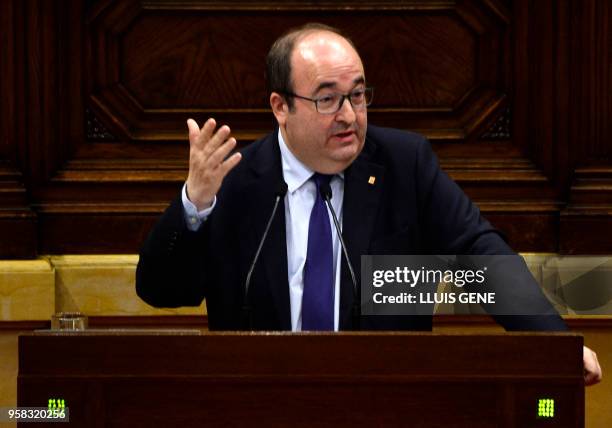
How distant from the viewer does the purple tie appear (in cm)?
247

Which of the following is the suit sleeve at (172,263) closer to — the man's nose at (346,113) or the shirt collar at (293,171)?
the shirt collar at (293,171)

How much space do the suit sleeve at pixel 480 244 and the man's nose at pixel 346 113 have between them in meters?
0.21

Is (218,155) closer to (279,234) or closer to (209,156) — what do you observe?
(209,156)

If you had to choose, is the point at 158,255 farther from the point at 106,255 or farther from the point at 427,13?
the point at 427,13

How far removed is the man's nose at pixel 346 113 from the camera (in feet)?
8.19

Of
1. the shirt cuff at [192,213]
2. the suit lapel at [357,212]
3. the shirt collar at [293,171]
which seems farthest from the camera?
the shirt collar at [293,171]

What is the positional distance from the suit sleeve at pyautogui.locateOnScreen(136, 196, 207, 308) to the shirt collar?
24 cm
